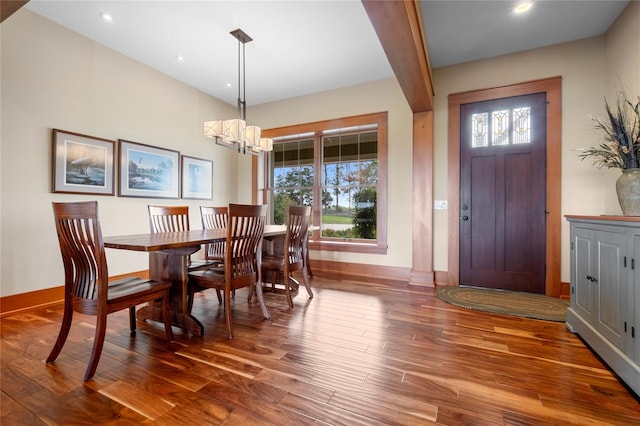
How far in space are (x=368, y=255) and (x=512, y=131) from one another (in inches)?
99.2

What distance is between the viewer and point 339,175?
4707 mm

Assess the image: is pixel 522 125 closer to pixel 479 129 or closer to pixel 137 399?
pixel 479 129

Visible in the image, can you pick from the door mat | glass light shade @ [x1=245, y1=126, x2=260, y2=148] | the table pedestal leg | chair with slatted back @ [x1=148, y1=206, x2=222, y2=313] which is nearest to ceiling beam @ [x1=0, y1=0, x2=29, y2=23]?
the table pedestal leg

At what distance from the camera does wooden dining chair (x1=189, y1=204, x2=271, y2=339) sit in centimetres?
222

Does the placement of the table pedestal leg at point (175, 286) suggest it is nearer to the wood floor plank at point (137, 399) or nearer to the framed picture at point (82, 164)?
the wood floor plank at point (137, 399)

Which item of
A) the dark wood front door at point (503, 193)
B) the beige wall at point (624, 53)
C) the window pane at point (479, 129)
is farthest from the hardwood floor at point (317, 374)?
the beige wall at point (624, 53)

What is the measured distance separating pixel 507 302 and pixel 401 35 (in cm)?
289

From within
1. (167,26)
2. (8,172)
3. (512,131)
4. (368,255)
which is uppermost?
(167,26)

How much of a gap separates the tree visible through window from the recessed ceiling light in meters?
1.87

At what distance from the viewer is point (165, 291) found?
2.06 m

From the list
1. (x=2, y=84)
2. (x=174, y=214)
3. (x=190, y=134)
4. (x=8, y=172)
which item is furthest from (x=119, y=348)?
(x=190, y=134)

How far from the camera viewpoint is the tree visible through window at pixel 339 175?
442 centimetres

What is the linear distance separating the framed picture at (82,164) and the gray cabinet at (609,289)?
4.82m

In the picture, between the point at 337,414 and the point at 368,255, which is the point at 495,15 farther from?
the point at 337,414
